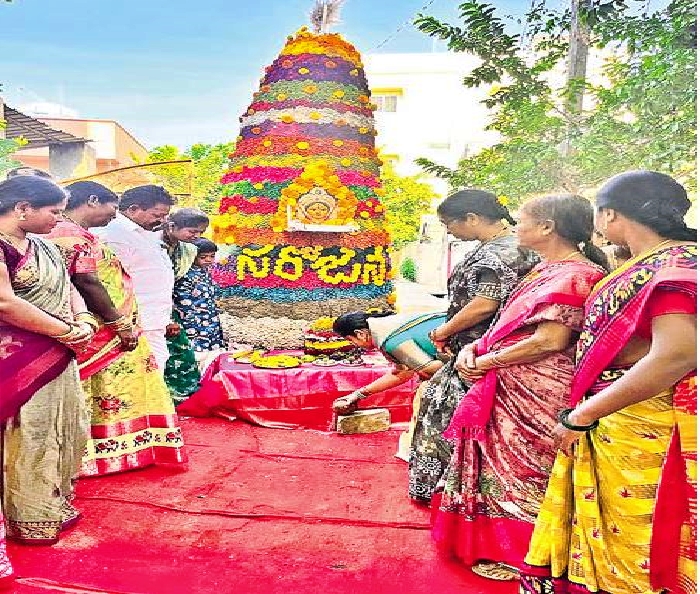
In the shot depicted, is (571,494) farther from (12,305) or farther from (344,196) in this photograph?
(344,196)

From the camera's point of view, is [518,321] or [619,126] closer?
[518,321]

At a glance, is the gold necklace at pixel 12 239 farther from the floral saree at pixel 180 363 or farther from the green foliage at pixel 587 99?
the green foliage at pixel 587 99

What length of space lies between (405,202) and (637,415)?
61.6 feet

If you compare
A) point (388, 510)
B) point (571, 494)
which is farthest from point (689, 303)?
point (388, 510)

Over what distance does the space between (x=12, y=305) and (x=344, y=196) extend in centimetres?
405

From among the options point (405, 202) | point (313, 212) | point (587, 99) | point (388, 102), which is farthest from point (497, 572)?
point (405, 202)

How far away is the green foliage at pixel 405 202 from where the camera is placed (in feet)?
65.5

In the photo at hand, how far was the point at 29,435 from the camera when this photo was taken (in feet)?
9.59

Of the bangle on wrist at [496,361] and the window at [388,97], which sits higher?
the window at [388,97]

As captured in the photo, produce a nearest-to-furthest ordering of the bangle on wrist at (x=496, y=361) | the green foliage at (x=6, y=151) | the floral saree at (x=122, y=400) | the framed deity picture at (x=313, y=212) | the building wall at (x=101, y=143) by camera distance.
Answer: the bangle on wrist at (x=496, y=361) < the floral saree at (x=122, y=400) < the framed deity picture at (x=313, y=212) < the green foliage at (x=6, y=151) < the building wall at (x=101, y=143)

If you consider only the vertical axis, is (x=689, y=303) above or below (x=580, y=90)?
below

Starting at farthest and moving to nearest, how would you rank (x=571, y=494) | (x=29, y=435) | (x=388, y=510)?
(x=388, y=510) < (x=29, y=435) < (x=571, y=494)

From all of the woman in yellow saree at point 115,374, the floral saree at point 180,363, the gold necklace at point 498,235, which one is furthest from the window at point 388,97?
the gold necklace at point 498,235

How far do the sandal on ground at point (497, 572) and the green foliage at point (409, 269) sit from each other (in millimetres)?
21744
